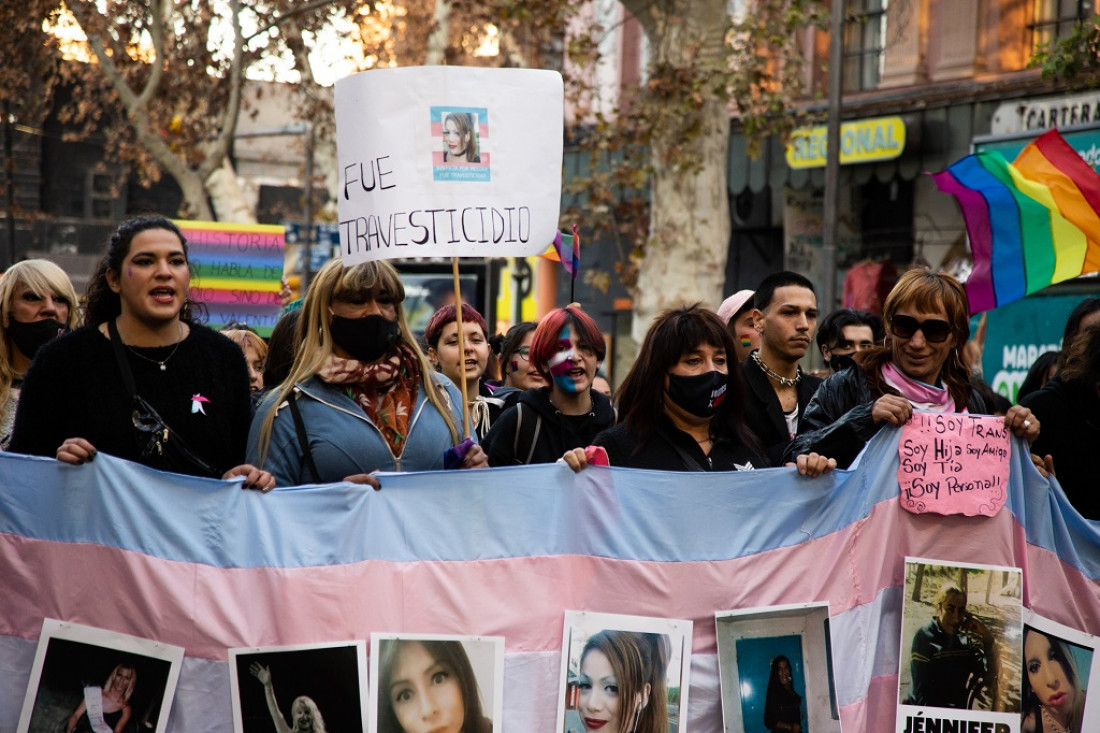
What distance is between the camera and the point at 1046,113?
46.2ft

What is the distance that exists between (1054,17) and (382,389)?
14.7 metres

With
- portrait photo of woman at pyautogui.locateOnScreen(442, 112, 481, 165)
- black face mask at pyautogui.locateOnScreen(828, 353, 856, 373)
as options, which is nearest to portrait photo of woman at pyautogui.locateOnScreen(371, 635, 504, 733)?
portrait photo of woman at pyautogui.locateOnScreen(442, 112, 481, 165)

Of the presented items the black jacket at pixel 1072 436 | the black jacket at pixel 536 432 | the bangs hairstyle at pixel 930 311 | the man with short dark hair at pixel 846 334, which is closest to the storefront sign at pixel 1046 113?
the man with short dark hair at pixel 846 334

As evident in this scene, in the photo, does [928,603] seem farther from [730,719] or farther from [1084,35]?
[1084,35]

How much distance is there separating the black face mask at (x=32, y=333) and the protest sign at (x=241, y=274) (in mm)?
6211

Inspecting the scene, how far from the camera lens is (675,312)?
4781mm

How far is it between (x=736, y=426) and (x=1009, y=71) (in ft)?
46.1

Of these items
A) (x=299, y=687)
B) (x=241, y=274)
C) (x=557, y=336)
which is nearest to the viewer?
(x=299, y=687)

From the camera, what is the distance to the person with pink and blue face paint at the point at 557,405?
514 centimetres

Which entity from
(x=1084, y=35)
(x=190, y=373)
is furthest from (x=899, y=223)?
(x=190, y=373)

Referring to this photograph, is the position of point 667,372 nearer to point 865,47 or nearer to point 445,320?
point 445,320

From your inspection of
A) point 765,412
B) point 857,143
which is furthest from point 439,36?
point 765,412

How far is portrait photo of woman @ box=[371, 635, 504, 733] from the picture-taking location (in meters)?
4.02

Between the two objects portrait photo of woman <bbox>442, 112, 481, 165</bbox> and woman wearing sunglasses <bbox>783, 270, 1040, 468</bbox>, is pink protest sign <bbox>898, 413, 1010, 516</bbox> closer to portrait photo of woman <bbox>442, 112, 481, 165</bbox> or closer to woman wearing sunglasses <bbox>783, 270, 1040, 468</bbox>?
woman wearing sunglasses <bbox>783, 270, 1040, 468</bbox>
